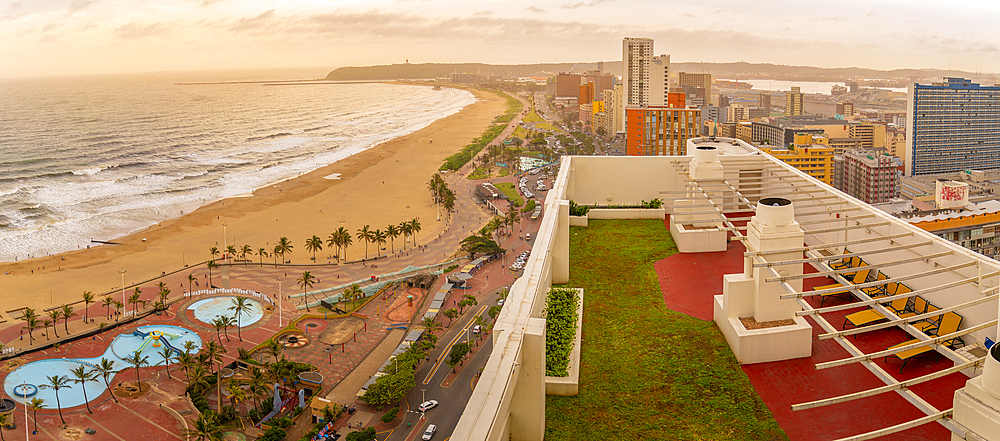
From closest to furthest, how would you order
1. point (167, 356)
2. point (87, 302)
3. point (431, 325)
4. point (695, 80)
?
point (167, 356) < point (431, 325) < point (87, 302) < point (695, 80)

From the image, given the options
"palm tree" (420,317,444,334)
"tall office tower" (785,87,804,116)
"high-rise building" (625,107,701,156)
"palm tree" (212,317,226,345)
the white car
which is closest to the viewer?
the white car

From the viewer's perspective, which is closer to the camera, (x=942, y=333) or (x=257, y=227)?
(x=942, y=333)

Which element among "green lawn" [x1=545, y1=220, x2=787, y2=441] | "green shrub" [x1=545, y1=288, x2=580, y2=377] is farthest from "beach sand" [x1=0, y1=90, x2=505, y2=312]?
"green lawn" [x1=545, y1=220, x2=787, y2=441]

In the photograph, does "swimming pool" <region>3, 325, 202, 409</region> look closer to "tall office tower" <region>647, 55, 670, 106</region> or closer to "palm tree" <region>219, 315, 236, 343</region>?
"palm tree" <region>219, 315, 236, 343</region>

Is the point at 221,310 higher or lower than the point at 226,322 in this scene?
lower

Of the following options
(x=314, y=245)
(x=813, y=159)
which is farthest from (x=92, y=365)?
(x=813, y=159)

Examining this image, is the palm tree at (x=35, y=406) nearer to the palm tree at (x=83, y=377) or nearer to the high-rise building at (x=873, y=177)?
the palm tree at (x=83, y=377)

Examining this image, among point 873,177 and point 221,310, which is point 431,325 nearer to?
point 221,310
